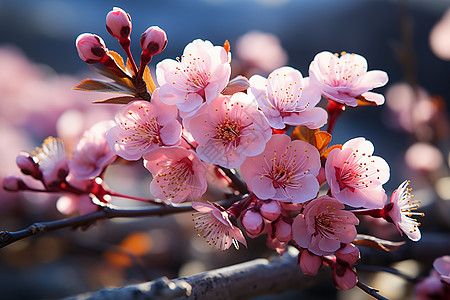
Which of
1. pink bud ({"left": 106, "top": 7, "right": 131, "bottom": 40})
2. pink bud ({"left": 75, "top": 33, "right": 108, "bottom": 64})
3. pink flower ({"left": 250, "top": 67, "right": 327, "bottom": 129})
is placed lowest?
pink flower ({"left": 250, "top": 67, "right": 327, "bottom": 129})

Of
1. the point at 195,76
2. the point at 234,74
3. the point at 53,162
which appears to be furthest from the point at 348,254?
the point at 234,74

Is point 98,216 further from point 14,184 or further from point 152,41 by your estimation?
point 152,41

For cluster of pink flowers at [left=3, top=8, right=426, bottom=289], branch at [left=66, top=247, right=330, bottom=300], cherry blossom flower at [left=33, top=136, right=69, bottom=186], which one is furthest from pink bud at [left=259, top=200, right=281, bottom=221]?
cherry blossom flower at [left=33, top=136, right=69, bottom=186]

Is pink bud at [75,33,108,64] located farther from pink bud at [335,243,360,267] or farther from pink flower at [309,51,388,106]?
pink bud at [335,243,360,267]

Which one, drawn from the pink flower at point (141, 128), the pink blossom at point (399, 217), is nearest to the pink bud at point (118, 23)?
the pink flower at point (141, 128)

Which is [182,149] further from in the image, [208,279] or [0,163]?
[0,163]

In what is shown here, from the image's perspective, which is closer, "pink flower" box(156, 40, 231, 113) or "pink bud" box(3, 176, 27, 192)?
"pink flower" box(156, 40, 231, 113)

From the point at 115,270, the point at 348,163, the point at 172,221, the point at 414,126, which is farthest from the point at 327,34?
the point at 348,163
